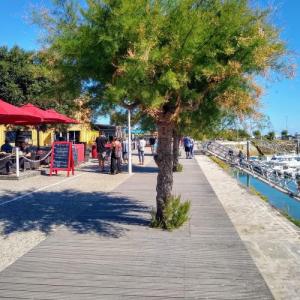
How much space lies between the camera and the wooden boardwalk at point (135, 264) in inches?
188

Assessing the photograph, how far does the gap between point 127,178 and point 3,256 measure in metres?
10.4

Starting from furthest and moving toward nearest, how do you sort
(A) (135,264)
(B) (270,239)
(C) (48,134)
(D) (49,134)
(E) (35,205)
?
(C) (48,134) < (D) (49,134) < (E) (35,205) < (B) (270,239) < (A) (135,264)

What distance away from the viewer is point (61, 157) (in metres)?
17.2

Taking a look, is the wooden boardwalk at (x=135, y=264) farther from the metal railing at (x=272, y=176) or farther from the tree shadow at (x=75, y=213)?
the metal railing at (x=272, y=176)

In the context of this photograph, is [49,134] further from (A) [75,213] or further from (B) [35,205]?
(A) [75,213]

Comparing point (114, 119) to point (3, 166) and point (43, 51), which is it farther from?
point (3, 166)

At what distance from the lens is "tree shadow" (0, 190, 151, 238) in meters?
7.93

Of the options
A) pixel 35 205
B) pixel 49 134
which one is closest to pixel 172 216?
pixel 35 205

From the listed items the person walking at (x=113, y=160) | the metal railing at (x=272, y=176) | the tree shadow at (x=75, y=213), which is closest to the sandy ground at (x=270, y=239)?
the tree shadow at (x=75, y=213)

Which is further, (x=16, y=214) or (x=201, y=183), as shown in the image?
(x=201, y=183)

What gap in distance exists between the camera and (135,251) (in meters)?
6.31

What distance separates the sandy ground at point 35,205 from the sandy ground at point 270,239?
3.31 metres

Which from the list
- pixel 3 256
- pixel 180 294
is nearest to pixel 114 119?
pixel 3 256

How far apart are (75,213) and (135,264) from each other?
3894 millimetres
